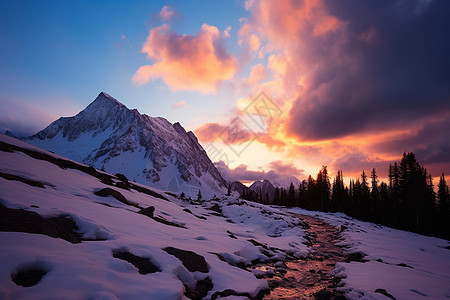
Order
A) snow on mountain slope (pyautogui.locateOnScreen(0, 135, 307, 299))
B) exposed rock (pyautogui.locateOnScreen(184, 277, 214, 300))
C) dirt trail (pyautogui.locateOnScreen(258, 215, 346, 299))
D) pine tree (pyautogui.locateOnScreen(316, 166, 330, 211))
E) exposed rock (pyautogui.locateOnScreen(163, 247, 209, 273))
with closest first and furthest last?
snow on mountain slope (pyautogui.locateOnScreen(0, 135, 307, 299)) → exposed rock (pyautogui.locateOnScreen(184, 277, 214, 300)) → exposed rock (pyautogui.locateOnScreen(163, 247, 209, 273)) → dirt trail (pyautogui.locateOnScreen(258, 215, 346, 299)) → pine tree (pyautogui.locateOnScreen(316, 166, 330, 211))

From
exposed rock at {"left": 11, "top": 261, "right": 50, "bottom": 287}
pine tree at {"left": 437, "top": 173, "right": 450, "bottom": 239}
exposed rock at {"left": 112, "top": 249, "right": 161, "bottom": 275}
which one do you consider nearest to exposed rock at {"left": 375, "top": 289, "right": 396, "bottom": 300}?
exposed rock at {"left": 112, "top": 249, "right": 161, "bottom": 275}

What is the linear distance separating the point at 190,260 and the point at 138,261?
5.48 feet

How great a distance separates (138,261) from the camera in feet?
18.8

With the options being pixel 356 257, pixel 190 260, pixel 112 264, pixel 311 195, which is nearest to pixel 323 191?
pixel 311 195

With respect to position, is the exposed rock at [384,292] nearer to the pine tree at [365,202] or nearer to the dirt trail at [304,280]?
the dirt trail at [304,280]

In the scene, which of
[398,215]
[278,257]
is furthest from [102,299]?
[398,215]

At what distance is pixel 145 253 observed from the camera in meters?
6.09

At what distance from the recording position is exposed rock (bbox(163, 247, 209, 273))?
6496 millimetres

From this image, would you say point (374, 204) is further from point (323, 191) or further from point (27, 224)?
point (27, 224)

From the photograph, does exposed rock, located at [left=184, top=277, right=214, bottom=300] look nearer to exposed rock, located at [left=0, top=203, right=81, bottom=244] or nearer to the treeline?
exposed rock, located at [left=0, top=203, right=81, bottom=244]

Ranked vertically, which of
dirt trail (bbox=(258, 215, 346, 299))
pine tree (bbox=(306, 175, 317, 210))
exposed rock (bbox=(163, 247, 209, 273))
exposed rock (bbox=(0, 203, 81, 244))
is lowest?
pine tree (bbox=(306, 175, 317, 210))

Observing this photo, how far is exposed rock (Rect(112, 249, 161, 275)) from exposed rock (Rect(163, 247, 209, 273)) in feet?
3.37

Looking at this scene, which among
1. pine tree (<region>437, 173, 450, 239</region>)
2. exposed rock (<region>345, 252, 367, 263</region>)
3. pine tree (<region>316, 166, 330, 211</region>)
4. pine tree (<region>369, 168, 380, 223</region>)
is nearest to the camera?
exposed rock (<region>345, 252, 367, 263</region>)

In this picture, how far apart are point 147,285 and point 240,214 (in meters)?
23.0
